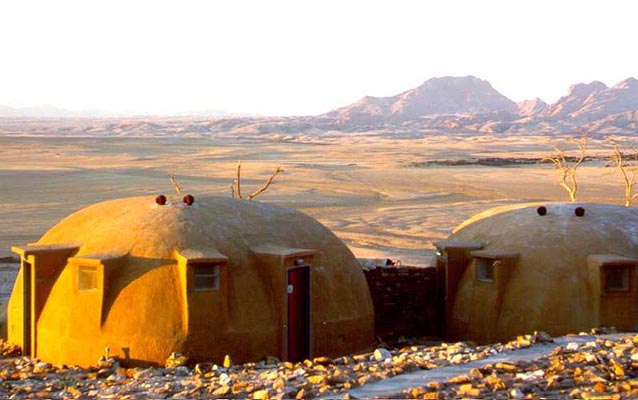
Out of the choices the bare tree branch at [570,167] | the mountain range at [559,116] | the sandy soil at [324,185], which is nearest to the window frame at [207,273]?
the bare tree branch at [570,167]

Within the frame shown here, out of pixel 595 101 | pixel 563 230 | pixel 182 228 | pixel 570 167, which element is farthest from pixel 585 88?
pixel 182 228

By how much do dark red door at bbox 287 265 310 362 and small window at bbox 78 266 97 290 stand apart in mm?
2781

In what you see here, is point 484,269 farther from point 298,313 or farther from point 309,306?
point 298,313

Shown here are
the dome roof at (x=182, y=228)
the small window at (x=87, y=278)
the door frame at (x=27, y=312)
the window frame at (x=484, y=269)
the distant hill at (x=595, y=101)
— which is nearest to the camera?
the small window at (x=87, y=278)

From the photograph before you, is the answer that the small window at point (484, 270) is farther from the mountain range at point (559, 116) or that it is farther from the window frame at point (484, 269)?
the mountain range at point (559, 116)

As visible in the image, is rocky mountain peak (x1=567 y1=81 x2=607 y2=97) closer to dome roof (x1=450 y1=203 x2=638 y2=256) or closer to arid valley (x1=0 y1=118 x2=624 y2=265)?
arid valley (x1=0 y1=118 x2=624 y2=265)

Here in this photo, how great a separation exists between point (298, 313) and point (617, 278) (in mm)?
5221

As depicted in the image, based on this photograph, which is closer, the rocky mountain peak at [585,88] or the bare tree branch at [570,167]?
the bare tree branch at [570,167]

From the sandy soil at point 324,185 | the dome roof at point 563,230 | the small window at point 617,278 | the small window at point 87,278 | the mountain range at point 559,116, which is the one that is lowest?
the sandy soil at point 324,185

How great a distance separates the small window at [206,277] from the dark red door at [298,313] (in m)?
1.24

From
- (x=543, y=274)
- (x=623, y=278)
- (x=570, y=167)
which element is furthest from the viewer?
(x=570, y=167)

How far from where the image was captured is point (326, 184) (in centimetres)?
5138

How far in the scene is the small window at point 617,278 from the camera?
15250 mm

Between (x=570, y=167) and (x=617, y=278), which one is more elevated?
(x=570, y=167)
